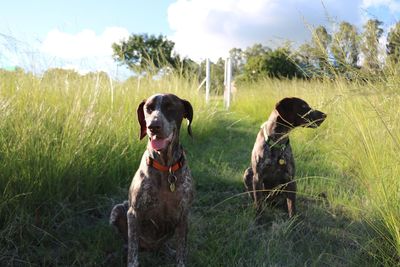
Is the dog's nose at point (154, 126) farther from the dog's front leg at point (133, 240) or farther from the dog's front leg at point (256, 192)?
the dog's front leg at point (256, 192)

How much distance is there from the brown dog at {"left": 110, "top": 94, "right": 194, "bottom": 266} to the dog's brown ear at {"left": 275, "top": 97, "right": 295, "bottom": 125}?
4.26 feet

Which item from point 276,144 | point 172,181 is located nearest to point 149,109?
point 172,181

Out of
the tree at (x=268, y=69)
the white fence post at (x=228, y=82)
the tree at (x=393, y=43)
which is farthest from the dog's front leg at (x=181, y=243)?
the tree at (x=268, y=69)

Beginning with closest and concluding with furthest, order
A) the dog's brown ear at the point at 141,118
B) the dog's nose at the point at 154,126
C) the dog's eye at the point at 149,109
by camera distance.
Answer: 1. the dog's nose at the point at 154,126
2. the dog's eye at the point at 149,109
3. the dog's brown ear at the point at 141,118

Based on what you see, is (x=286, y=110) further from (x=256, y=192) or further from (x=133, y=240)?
(x=133, y=240)

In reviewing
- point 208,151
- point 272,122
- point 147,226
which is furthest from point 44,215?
point 208,151

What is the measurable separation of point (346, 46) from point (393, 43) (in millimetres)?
318

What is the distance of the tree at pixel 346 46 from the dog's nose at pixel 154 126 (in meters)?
1.17

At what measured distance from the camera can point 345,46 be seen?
8.75 ft

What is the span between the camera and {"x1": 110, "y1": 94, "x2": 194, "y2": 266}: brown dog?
2.64 meters

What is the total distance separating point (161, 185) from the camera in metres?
2.65

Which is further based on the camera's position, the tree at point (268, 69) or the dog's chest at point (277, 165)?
the tree at point (268, 69)

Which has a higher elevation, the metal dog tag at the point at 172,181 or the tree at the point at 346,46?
the tree at the point at 346,46

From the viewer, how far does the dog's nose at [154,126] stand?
2529mm
